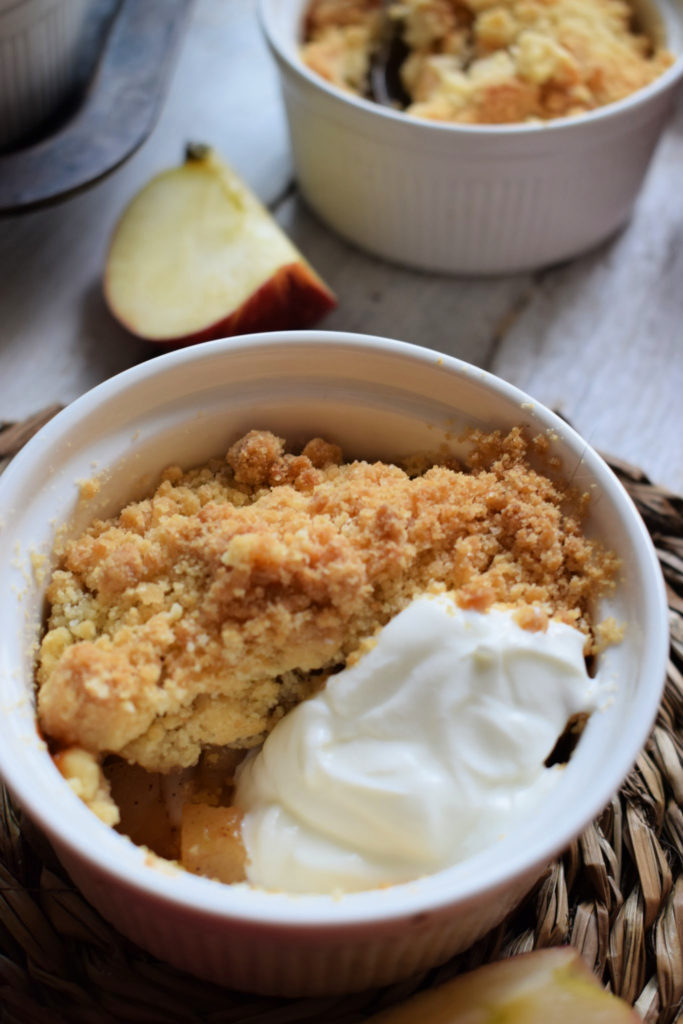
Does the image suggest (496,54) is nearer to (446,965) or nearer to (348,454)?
(348,454)

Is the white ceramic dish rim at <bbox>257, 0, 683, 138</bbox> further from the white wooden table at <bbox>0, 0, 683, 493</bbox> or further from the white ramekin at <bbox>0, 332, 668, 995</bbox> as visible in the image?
the white ramekin at <bbox>0, 332, 668, 995</bbox>

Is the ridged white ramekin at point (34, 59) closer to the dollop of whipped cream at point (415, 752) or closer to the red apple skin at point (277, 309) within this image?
the red apple skin at point (277, 309)

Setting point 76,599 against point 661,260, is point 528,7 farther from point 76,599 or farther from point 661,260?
point 76,599

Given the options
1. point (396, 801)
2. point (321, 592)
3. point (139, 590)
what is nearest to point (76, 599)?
point (139, 590)

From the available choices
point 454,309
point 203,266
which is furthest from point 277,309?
point 454,309

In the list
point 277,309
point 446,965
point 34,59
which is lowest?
point 446,965

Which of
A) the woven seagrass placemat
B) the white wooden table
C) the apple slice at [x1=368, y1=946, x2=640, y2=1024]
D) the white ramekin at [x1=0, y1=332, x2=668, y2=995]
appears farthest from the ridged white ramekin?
the apple slice at [x1=368, y1=946, x2=640, y2=1024]
